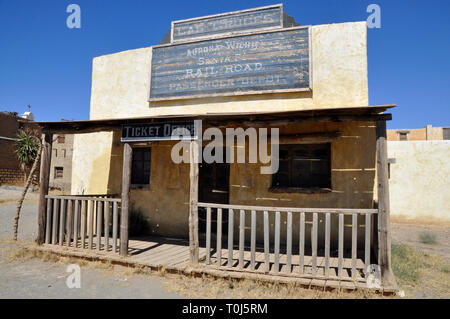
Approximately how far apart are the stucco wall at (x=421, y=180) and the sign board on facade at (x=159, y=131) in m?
11.2

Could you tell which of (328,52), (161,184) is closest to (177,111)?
(161,184)

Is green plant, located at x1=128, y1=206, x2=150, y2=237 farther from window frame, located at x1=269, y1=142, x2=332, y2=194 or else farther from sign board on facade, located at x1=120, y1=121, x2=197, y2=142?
window frame, located at x1=269, y1=142, x2=332, y2=194

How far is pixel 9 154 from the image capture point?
2434 centimetres

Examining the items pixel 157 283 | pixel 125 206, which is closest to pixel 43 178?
pixel 125 206

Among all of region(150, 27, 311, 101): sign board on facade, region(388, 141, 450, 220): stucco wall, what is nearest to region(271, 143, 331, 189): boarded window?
region(150, 27, 311, 101): sign board on facade

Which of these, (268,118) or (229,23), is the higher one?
(229,23)

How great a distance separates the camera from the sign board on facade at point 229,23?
696 cm

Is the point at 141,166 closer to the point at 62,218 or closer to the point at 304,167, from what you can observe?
the point at 62,218

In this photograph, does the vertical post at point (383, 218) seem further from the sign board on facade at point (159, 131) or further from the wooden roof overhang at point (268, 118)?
the sign board on facade at point (159, 131)

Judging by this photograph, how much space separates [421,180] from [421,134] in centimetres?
1370

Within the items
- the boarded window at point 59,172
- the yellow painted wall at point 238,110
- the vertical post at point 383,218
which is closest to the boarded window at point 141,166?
the yellow painted wall at point 238,110

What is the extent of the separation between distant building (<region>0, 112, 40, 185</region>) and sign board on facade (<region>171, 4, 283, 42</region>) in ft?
69.6
